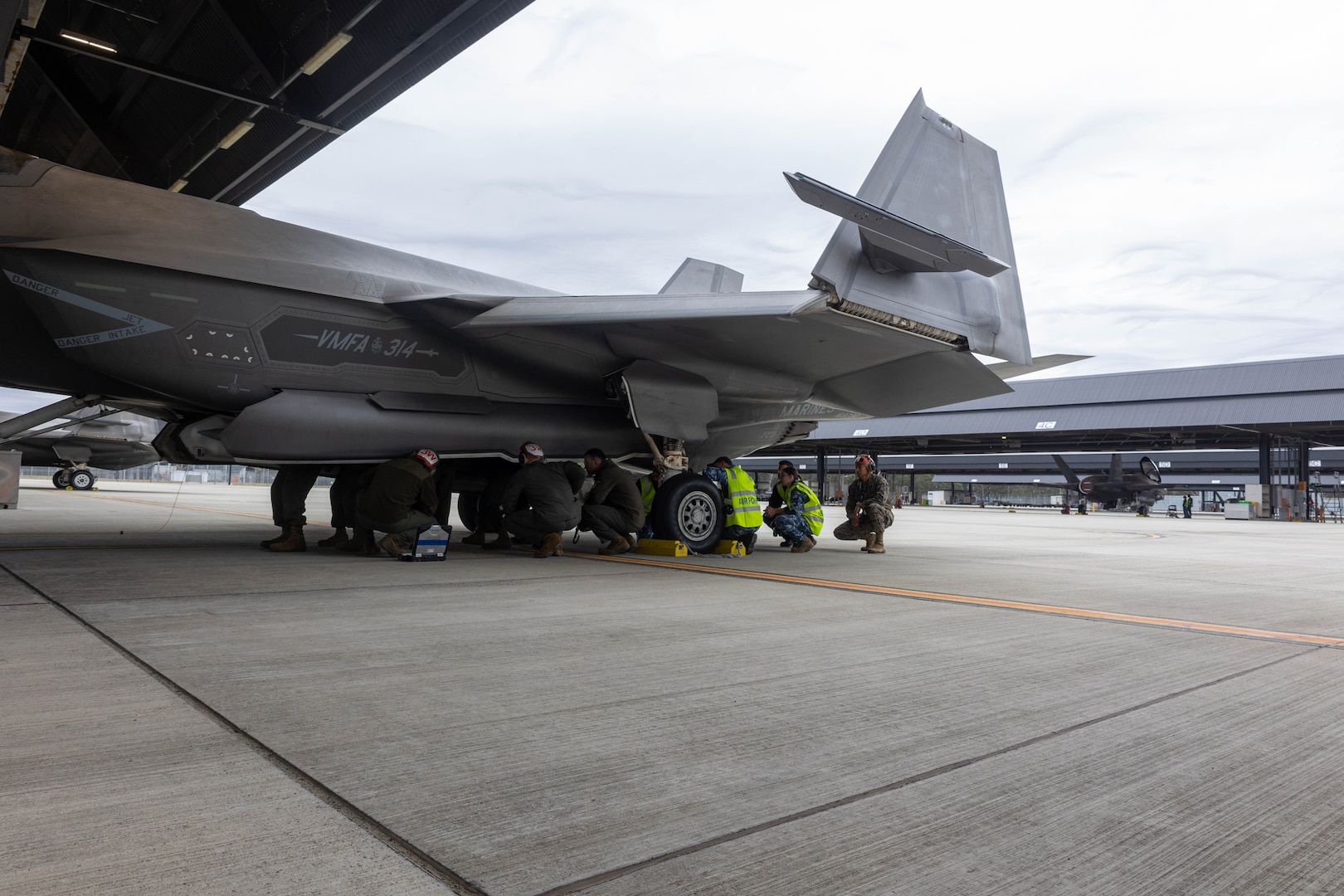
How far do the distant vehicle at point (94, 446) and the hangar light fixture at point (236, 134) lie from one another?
14.3 metres

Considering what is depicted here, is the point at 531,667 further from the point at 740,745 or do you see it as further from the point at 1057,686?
the point at 1057,686

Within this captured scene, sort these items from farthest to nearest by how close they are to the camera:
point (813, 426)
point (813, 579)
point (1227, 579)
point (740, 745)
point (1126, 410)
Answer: point (1126, 410)
point (813, 426)
point (1227, 579)
point (813, 579)
point (740, 745)

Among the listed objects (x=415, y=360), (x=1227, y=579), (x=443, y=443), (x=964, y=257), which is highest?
(x=964, y=257)

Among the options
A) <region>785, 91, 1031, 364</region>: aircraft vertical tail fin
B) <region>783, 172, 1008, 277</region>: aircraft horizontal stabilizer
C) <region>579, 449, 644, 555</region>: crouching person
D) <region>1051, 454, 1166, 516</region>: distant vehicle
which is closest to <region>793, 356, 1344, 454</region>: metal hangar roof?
<region>1051, 454, 1166, 516</region>: distant vehicle

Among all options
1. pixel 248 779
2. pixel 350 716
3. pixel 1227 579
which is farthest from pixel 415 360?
pixel 1227 579

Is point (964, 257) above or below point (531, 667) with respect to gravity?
above

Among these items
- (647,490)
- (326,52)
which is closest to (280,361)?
(647,490)

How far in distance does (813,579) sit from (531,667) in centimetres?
363

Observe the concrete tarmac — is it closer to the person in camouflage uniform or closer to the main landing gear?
the person in camouflage uniform

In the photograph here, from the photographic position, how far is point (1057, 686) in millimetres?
2977

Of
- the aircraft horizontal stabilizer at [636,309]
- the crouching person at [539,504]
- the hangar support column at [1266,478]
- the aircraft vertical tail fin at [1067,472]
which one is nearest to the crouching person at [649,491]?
the crouching person at [539,504]

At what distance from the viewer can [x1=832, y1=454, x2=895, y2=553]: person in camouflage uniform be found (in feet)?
30.9

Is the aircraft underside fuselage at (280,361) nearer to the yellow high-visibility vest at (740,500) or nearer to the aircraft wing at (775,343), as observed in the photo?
the aircraft wing at (775,343)

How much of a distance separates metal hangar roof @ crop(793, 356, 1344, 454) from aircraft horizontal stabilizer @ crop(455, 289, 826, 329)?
23679 millimetres
